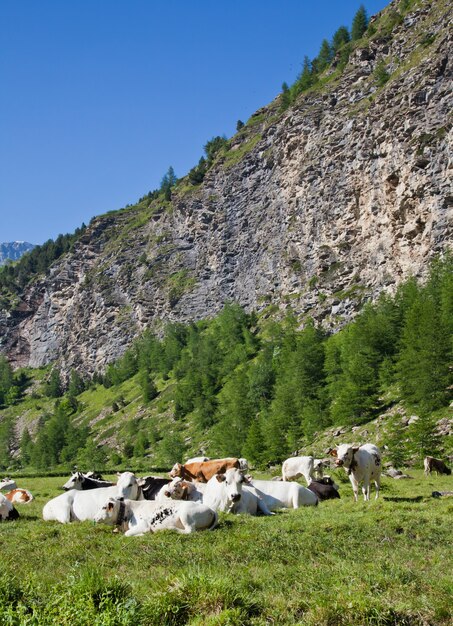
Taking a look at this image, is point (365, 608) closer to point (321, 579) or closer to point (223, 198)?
point (321, 579)

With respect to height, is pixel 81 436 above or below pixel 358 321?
below

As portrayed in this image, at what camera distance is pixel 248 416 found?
81000 millimetres

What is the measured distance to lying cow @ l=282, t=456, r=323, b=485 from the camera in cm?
2583

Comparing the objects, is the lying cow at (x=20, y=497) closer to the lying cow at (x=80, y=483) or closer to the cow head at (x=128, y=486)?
the lying cow at (x=80, y=483)

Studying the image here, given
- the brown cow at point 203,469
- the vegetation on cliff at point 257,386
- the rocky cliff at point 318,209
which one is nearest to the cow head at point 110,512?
the brown cow at point 203,469

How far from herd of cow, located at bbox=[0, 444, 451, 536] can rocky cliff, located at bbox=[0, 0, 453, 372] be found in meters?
74.0

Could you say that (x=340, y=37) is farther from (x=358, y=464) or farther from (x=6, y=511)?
(x=6, y=511)

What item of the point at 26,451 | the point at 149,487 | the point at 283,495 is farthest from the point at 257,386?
the point at 26,451

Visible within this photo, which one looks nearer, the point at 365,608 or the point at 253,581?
the point at 365,608

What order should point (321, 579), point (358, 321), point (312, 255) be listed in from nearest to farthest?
point (321, 579) → point (358, 321) → point (312, 255)

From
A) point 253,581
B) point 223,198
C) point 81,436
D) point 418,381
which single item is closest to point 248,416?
point 418,381

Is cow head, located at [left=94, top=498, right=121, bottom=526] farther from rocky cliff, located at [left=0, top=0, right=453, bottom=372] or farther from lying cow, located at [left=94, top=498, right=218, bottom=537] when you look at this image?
rocky cliff, located at [left=0, top=0, right=453, bottom=372]

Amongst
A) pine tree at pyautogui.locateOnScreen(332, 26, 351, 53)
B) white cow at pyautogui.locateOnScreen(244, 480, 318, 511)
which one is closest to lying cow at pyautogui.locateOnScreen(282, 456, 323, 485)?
white cow at pyautogui.locateOnScreen(244, 480, 318, 511)

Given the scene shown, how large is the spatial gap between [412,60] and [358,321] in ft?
208
